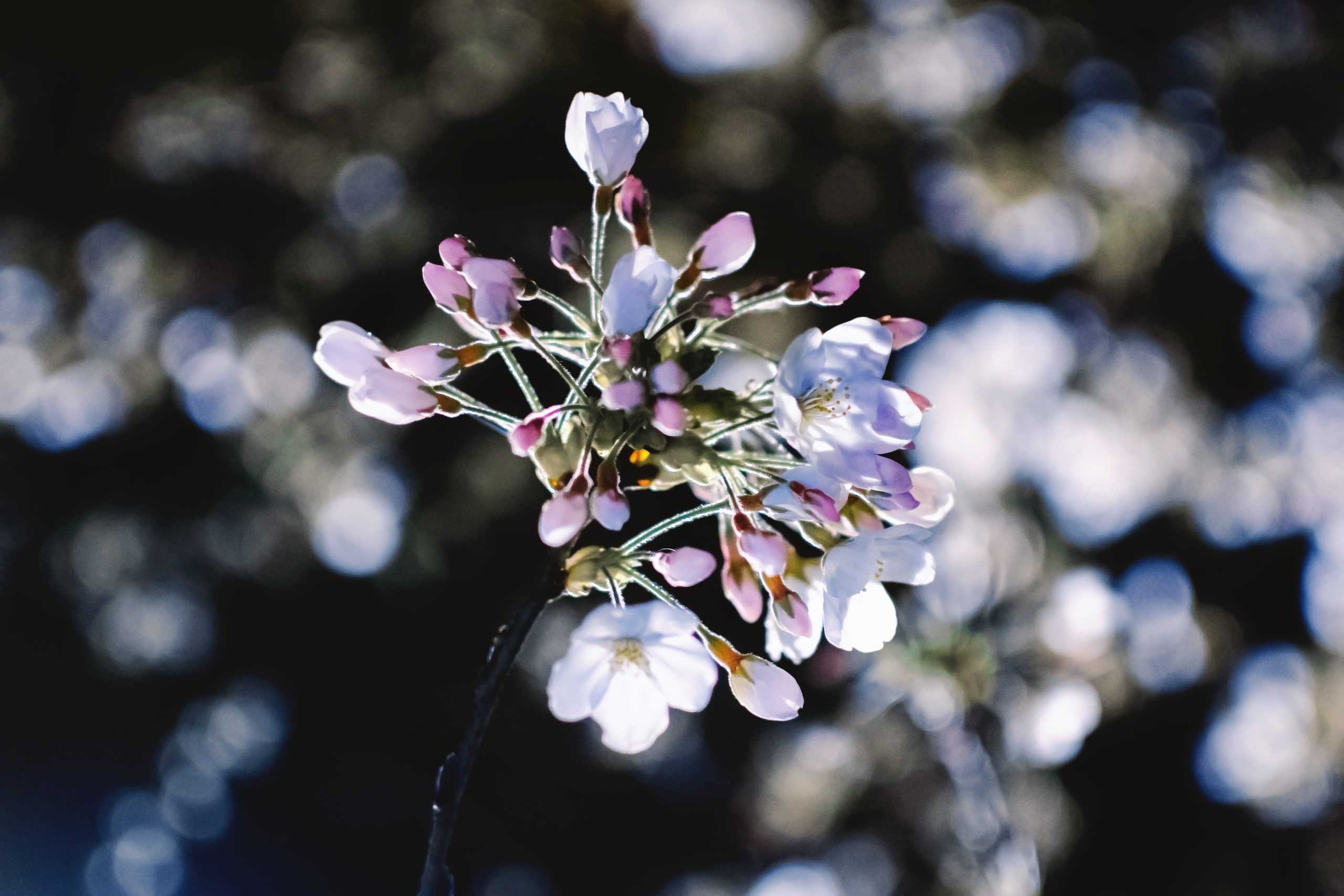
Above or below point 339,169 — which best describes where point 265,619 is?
below

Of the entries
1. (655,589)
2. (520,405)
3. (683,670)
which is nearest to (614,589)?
(655,589)

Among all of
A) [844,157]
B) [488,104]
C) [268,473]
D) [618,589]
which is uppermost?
[618,589]

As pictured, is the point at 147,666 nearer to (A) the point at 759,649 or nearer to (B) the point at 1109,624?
(A) the point at 759,649

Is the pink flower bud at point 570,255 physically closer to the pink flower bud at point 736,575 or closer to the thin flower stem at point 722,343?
the thin flower stem at point 722,343

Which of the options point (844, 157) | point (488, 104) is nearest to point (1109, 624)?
point (844, 157)

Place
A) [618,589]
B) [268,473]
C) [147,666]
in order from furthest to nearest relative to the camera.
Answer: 1. [147,666]
2. [268,473]
3. [618,589]

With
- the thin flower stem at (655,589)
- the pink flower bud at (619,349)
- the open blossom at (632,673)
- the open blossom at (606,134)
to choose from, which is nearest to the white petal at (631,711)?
the open blossom at (632,673)
